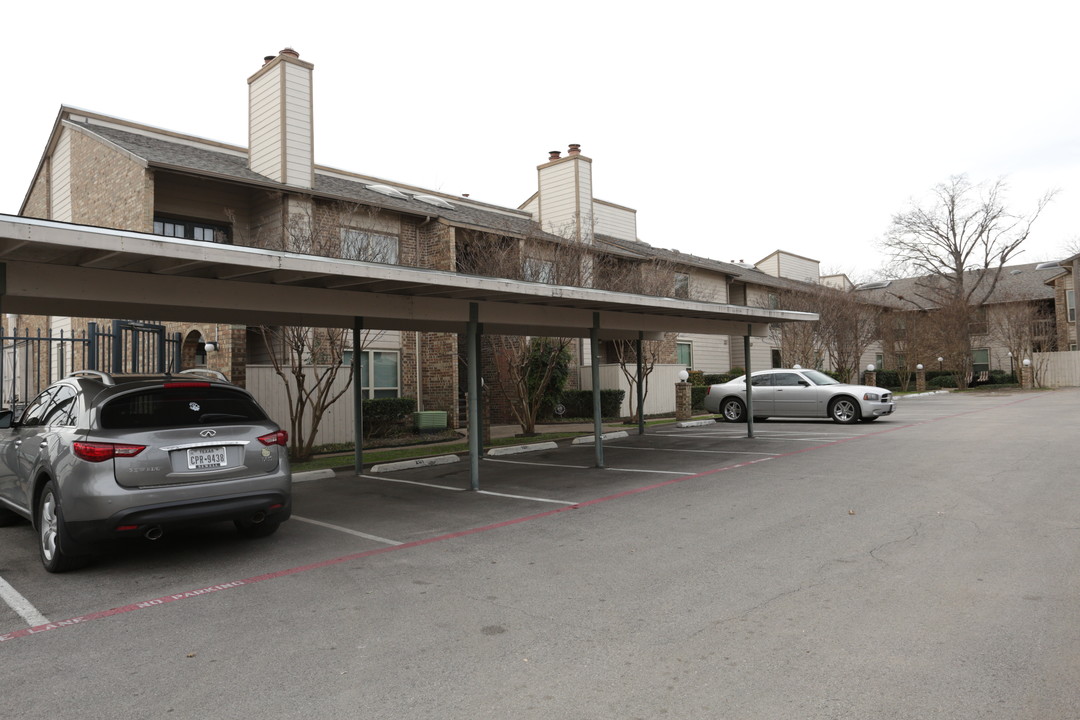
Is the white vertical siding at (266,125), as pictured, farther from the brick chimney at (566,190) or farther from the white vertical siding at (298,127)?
the brick chimney at (566,190)

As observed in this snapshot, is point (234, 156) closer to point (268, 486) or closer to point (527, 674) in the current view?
point (268, 486)

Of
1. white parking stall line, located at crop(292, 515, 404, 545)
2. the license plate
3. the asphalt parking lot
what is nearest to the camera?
the asphalt parking lot

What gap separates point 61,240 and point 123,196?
1092cm

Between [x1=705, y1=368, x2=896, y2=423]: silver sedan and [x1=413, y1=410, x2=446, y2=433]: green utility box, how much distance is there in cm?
784

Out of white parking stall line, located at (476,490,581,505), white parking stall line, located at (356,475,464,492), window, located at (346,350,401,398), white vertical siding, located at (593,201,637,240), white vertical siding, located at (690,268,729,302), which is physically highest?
white vertical siding, located at (593,201,637,240)

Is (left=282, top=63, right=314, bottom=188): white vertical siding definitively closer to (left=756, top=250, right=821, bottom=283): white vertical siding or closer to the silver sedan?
the silver sedan

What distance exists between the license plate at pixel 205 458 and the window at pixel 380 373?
40.6ft

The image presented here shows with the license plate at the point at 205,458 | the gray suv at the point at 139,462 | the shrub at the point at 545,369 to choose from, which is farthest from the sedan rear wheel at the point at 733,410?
the license plate at the point at 205,458

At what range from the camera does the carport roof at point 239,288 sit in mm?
5945

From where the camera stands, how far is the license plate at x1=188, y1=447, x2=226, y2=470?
584 centimetres

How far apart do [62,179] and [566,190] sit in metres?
14.0

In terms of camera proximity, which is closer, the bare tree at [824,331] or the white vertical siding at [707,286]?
the white vertical siding at [707,286]

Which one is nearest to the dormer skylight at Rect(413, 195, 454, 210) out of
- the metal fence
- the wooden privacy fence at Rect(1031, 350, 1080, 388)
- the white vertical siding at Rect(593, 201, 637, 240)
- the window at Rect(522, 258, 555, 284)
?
the window at Rect(522, 258, 555, 284)

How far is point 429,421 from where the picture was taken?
1823 cm
